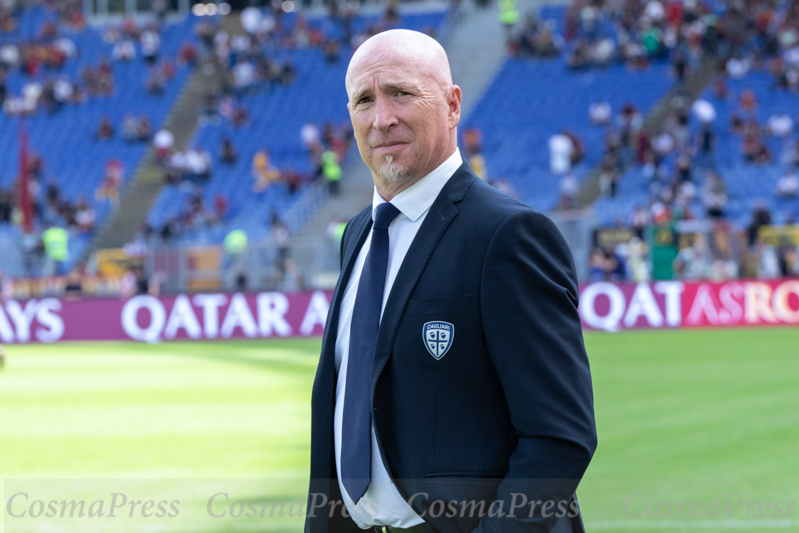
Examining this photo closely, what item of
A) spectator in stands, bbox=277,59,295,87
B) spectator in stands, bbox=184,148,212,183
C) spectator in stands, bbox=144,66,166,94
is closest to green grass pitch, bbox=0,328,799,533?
spectator in stands, bbox=184,148,212,183

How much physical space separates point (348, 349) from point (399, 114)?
0.67m

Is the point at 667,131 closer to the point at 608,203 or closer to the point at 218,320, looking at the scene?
the point at 608,203

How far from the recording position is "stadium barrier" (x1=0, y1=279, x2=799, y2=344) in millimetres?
21250

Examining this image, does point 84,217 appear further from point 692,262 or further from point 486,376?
point 486,376

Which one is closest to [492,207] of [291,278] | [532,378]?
[532,378]

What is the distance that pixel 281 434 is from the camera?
10.4 meters

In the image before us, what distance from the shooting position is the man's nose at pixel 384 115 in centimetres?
260

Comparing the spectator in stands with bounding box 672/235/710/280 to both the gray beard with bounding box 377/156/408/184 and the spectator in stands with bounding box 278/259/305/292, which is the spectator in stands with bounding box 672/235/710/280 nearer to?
the spectator in stands with bounding box 278/259/305/292

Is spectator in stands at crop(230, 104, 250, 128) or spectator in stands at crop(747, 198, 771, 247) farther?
spectator in stands at crop(230, 104, 250, 128)

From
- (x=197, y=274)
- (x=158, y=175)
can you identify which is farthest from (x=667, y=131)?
(x=158, y=175)

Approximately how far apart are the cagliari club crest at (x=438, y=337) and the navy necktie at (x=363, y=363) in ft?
0.61

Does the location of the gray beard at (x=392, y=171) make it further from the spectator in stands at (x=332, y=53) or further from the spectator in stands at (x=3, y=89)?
the spectator in stands at (x=3, y=89)

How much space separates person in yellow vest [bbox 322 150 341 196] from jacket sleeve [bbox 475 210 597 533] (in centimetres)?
2773

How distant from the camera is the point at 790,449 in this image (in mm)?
8977
